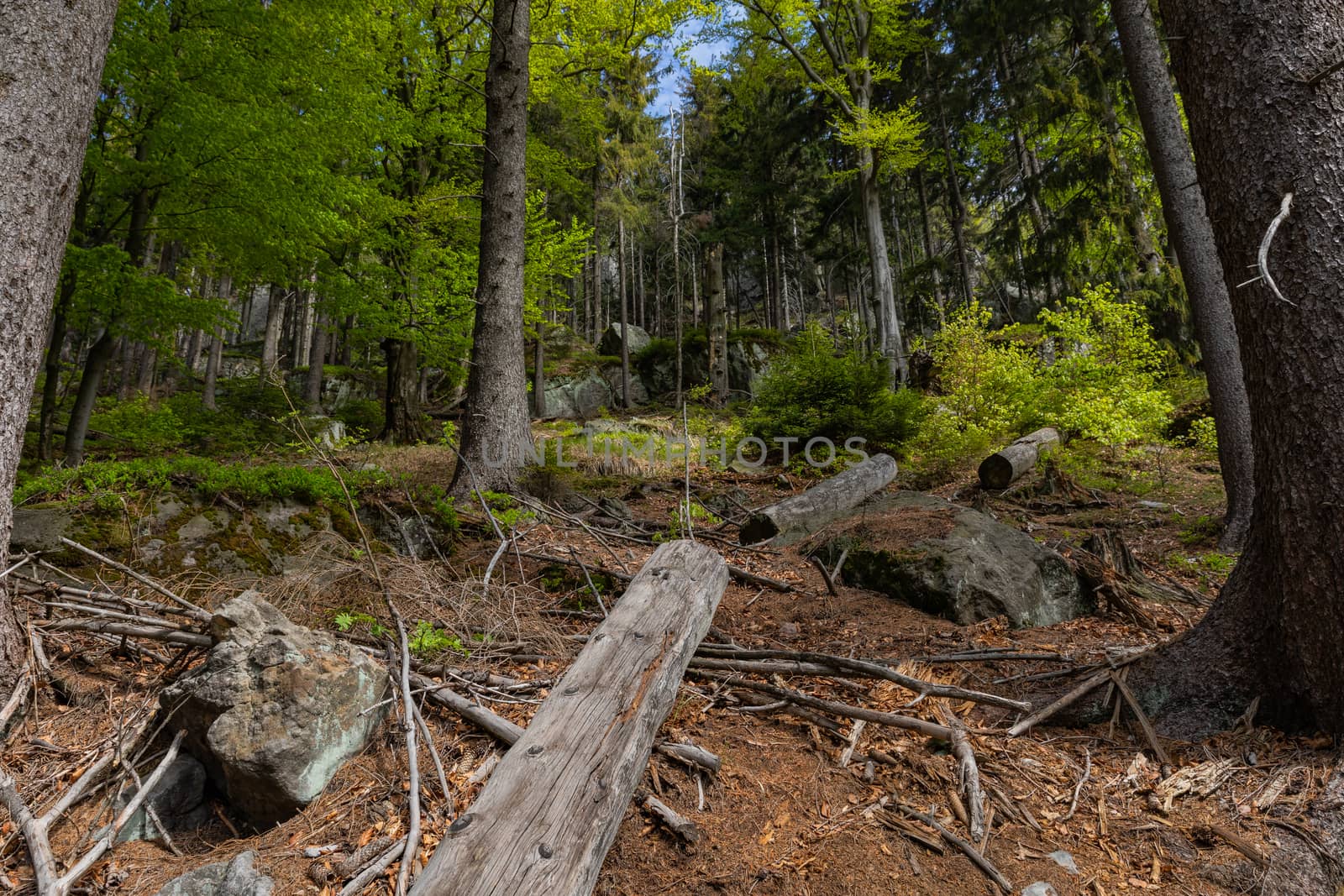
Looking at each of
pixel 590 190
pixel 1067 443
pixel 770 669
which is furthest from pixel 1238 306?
pixel 590 190

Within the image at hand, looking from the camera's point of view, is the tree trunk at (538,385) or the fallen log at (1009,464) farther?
the tree trunk at (538,385)

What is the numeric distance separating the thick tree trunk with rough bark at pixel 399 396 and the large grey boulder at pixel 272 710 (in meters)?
10.8

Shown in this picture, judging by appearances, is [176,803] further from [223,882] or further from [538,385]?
[538,385]

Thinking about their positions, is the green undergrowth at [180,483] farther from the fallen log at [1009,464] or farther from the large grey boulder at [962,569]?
the fallen log at [1009,464]

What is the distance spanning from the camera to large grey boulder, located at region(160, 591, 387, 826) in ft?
6.20

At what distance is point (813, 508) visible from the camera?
243 inches

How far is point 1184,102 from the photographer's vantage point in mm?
2598

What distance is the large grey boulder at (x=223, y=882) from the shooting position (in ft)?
5.24

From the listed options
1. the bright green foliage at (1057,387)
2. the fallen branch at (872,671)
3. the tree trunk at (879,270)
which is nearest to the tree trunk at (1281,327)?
the fallen branch at (872,671)

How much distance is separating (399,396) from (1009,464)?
36.3ft

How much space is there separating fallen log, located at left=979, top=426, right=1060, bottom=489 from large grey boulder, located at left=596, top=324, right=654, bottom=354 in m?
16.6

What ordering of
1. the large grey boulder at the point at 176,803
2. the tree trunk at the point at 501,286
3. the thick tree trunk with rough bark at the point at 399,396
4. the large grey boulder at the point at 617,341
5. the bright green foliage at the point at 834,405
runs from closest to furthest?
1. the large grey boulder at the point at 176,803
2. the tree trunk at the point at 501,286
3. the bright green foliage at the point at 834,405
4. the thick tree trunk with rough bark at the point at 399,396
5. the large grey boulder at the point at 617,341

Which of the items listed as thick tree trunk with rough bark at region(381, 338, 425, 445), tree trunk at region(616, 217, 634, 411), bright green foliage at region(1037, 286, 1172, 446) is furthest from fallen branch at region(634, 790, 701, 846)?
tree trunk at region(616, 217, 634, 411)

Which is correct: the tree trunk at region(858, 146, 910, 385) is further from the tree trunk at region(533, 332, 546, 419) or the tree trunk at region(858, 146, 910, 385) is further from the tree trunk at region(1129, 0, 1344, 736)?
the tree trunk at region(1129, 0, 1344, 736)
